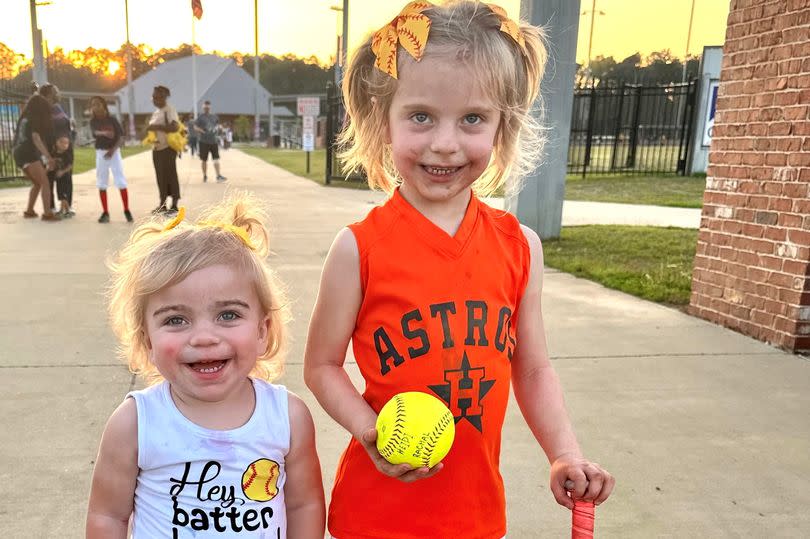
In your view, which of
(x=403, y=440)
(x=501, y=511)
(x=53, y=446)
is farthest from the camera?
(x=53, y=446)

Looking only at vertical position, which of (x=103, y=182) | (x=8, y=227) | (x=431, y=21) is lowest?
(x=8, y=227)

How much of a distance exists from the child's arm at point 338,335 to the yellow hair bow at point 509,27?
2.02 ft

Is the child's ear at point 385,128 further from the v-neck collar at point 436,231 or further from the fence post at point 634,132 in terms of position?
the fence post at point 634,132

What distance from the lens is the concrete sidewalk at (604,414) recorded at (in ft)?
8.85

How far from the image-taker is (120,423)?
62.4 inches

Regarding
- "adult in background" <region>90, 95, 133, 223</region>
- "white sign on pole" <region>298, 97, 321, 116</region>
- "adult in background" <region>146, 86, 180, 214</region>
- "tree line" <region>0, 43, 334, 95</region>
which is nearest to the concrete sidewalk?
"adult in background" <region>90, 95, 133, 223</region>

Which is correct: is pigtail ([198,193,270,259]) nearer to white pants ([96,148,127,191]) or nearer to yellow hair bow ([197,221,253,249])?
yellow hair bow ([197,221,253,249])

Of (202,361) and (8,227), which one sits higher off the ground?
(202,361)

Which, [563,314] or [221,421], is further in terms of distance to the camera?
[563,314]

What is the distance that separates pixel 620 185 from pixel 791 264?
13642 millimetres

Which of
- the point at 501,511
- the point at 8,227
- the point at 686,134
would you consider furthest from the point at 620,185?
the point at 501,511

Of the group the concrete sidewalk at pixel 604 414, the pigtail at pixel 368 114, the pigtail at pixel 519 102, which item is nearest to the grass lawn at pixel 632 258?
the concrete sidewalk at pixel 604 414

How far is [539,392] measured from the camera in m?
1.78

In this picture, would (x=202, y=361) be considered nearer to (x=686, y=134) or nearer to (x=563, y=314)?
(x=563, y=314)
